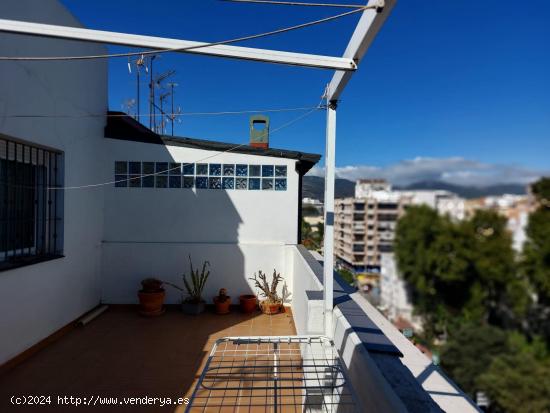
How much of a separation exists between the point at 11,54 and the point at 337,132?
322cm

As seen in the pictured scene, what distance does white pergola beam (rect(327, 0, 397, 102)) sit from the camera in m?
1.43

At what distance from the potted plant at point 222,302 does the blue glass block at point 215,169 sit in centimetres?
192

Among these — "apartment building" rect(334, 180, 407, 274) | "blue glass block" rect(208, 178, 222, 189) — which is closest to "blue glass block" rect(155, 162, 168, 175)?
"blue glass block" rect(208, 178, 222, 189)

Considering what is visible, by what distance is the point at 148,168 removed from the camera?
529 centimetres

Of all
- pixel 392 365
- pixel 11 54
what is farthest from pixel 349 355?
pixel 11 54

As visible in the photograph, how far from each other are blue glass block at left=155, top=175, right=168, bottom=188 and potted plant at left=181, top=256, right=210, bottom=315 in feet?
4.66

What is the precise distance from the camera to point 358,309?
226cm

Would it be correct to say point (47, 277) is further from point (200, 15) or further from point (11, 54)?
point (200, 15)

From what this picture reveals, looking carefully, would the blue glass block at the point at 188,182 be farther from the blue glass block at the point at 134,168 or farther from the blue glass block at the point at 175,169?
the blue glass block at the point at 134,168

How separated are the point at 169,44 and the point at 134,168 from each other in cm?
393

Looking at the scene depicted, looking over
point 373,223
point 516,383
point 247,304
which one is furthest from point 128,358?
point 516,383

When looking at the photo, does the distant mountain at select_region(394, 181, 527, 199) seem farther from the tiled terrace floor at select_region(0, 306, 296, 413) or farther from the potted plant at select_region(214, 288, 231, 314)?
the potted plant at select_region(214, 288, 231, 314)

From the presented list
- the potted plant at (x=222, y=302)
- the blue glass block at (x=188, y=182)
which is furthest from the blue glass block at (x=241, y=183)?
the potted plant at (x=222, y=302)

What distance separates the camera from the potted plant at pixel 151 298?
4707mm
